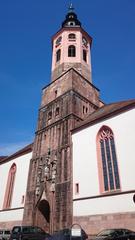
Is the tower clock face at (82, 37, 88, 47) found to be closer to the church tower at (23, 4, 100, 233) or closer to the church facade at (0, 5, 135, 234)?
the church tower at (23, 4, 100, 233)

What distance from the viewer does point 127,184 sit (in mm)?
14227

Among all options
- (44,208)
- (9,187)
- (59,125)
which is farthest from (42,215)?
(59,125)

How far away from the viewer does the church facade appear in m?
14.8

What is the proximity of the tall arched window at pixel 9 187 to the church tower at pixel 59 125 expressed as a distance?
15.2 ft

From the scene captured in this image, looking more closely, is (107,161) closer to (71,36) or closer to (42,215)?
(42,215)

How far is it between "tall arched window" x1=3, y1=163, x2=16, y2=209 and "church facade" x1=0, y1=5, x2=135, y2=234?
0.65 metres

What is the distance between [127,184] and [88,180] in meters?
3.63

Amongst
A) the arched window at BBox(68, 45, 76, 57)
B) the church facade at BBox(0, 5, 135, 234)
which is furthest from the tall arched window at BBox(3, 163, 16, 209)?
the arched window at BBox(68, 45, 76, 57)

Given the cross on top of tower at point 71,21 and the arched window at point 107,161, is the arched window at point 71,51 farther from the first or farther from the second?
the arched window at point 107,161

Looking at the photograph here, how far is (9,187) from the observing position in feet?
85.7

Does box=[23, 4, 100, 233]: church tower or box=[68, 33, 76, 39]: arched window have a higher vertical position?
box=[68, 33, 76, 39]: arched window

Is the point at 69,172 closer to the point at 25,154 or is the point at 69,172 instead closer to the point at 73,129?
the point at 73,129

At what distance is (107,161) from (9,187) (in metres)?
15.1

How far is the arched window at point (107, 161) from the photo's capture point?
1575cm
